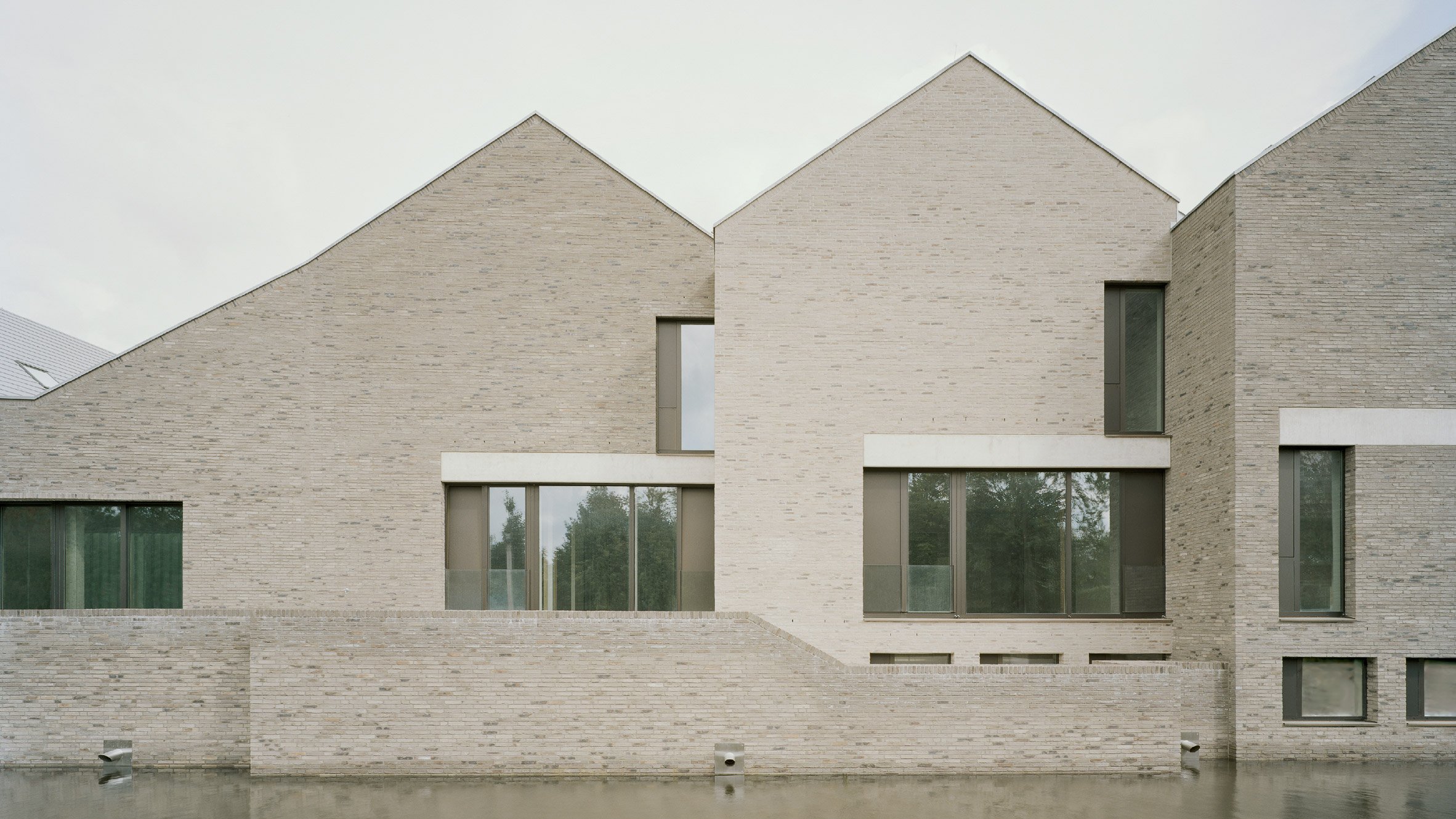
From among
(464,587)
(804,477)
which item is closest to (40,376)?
(464,587)

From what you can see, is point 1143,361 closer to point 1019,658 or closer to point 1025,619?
point 1025,619

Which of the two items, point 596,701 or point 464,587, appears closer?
point 596,701

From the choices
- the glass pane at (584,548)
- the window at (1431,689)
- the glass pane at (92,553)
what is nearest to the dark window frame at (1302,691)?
the window at (1431,689)

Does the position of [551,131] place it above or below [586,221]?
above

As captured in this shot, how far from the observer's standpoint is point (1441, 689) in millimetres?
11867

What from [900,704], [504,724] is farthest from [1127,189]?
[504,724]

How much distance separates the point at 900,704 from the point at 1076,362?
6124 mm

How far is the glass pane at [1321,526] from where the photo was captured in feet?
39.6

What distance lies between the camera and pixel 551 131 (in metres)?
14.5

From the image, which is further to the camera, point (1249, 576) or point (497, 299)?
point (497, 299)

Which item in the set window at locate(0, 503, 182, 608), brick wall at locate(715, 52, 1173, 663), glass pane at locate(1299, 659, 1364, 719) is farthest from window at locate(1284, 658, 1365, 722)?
window at locate(0, 503, 182, 608)

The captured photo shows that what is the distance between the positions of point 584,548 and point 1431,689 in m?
12.6

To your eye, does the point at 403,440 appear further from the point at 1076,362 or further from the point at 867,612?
the point at 1076,362

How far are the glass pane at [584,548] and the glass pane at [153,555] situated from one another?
6207 mm
